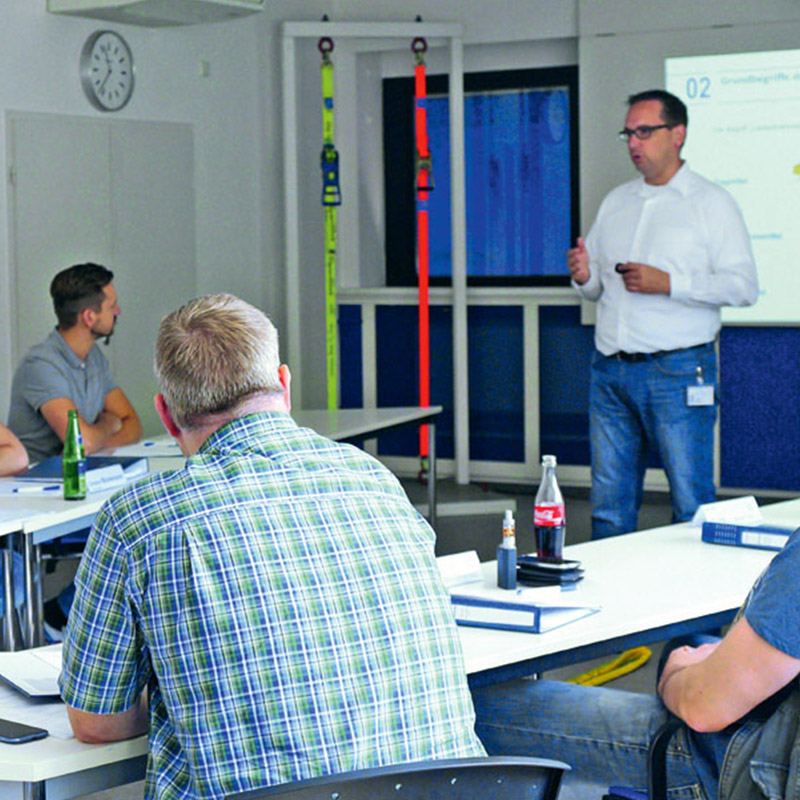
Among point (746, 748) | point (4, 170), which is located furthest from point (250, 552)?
point (4, 170)

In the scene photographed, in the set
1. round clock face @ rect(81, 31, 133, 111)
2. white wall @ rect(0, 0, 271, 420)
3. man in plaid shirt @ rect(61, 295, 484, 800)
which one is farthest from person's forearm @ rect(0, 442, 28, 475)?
round clock face @ rect(81, 31, 133, 111)

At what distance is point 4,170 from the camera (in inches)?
239

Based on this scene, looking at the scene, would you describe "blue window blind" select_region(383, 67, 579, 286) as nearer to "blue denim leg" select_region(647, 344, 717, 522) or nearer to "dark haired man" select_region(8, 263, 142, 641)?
"blue denim leg" select_region(647, 344, 717, 522)

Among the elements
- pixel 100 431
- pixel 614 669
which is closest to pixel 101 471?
pixel 100 431

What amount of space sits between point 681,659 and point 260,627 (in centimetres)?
83

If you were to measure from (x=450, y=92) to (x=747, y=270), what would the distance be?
9.77 feet

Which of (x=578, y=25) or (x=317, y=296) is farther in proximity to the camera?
(x=317, y=296)

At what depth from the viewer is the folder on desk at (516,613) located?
2436mm

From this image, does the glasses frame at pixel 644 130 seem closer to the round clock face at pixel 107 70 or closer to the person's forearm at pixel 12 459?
the person's forearm at pixel 12 459

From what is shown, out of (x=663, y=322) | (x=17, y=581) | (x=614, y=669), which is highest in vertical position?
(x=663, y=322)

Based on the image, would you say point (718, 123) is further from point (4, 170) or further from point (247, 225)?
point (4, 170)

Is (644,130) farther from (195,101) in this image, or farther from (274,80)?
(274,80)

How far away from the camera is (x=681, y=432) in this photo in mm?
4695

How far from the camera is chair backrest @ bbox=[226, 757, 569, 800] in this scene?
→ 1.52 m
